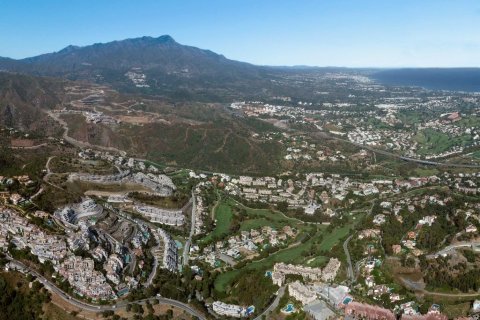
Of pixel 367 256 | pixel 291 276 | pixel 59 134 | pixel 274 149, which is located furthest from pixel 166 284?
pixel 59 134

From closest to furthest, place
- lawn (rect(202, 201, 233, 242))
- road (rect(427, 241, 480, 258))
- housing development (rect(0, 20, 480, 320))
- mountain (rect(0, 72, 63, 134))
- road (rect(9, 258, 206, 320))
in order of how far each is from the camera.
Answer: road (rect(9, 258, 206, 320)), housing development (rect(0, 20, 480, 320)), road (rect(427, 241, 480, 258)), lawn (rect(202, 201, 233, 242)), mountain (rect(0, 72, 63, 134))

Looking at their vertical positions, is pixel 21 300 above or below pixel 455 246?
below

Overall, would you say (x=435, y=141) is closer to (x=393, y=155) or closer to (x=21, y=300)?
(x=393, y=155)

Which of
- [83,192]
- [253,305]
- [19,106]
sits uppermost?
[19,106]

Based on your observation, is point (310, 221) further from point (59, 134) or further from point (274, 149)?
point (59, 134)

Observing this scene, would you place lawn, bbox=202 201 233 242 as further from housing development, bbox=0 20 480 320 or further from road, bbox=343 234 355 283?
road, bbox=343 234 355 283

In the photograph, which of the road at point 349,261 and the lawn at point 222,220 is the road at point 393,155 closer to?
the road at point 349,261

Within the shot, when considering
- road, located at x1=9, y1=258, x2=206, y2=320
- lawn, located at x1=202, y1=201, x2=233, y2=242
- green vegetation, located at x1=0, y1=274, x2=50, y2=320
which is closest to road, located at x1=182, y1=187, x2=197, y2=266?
lawn, located at x1=202, y1=201, x2=233, y2=242

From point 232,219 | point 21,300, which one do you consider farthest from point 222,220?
point 21,300

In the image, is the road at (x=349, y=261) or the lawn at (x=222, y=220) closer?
the road at (x=349, y=261)

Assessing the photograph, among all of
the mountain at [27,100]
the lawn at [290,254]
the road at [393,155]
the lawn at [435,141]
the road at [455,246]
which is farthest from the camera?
the mountain at [27,100]

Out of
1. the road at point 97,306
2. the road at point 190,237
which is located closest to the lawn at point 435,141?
the road at point 190,237
